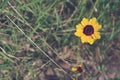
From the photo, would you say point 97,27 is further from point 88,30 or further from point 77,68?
point 77,68

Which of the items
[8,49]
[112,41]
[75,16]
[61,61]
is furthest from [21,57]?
[112,41]

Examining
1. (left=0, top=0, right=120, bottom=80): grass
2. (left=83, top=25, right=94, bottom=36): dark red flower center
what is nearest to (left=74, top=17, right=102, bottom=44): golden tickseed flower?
(left=83, top=25, right=94, bottom=36): dark red flower center

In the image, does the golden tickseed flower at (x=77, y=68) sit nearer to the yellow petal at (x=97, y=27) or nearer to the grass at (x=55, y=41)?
the grass at (x=55, y=41)

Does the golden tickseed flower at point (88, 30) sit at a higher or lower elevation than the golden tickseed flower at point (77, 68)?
higher

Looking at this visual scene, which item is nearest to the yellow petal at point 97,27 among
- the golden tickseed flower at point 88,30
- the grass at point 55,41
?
the golden tickseed flower at point 88,30

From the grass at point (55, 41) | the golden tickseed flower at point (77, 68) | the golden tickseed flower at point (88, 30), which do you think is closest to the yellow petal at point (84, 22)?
the golden tickseed flower at point (88, 30)

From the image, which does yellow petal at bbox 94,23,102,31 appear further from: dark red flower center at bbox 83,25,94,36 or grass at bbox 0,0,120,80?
grass at bbox 0,0,120,80
